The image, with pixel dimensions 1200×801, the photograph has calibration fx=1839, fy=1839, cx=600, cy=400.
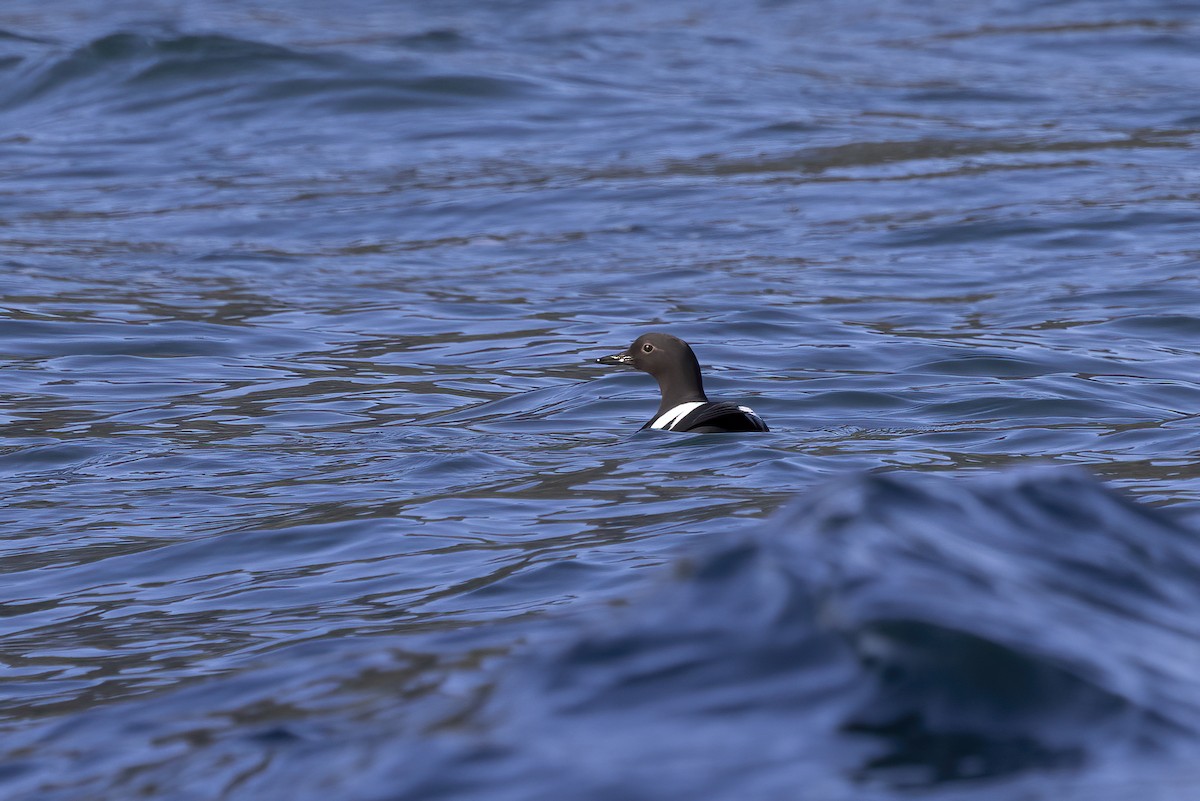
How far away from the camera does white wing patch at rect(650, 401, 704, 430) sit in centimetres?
793

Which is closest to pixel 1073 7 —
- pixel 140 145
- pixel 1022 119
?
pixel 1022 119

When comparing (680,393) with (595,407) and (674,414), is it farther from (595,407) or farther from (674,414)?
(595,407)

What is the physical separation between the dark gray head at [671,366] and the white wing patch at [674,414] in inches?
3.3

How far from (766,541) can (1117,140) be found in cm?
1288

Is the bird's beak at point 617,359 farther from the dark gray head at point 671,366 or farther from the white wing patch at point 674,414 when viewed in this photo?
the white wing patch at point 674,414

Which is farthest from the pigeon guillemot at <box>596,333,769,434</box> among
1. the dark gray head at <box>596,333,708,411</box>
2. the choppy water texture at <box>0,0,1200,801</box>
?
the choppy water texture at <box>0,0,1200,801</box>

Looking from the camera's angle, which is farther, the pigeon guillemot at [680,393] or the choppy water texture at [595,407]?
the pigeon guillemot at [680,393]

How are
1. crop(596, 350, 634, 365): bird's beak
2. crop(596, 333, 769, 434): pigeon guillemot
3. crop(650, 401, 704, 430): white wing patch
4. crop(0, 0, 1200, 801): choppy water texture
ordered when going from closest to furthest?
crop(0, 0, 1200, 801): choppy water texture, crop(596, 333, 769, 434): pigeon guillemot, crop(650, 401, 704, 430): white wing patch, crop(596, 350, 634, 365): bird's beak

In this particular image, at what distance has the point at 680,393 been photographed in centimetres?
836

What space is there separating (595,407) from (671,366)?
2.61 ft

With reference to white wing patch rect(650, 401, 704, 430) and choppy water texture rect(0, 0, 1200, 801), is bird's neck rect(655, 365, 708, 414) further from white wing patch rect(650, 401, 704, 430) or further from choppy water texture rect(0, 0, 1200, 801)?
choppy water texture rect(0, 0, 1200, 801)

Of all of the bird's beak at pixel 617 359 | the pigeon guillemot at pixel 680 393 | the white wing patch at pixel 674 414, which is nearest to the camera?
the pigeon guillemot at pixel 680 393

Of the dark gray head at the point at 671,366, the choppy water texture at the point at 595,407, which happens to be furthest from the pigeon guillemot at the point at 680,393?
the choppy water texture at the point at 595,407

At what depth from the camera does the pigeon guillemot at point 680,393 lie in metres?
7.59
